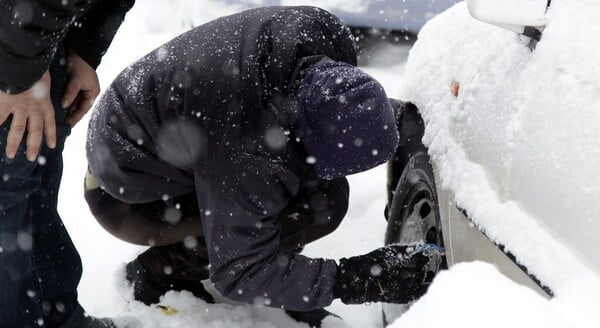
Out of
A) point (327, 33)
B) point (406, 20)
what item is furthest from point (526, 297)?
point (406, 20)

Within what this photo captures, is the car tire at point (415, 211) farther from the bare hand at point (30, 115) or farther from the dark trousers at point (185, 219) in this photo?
the bare hand at point (30, 115)

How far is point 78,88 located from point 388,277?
1.16m

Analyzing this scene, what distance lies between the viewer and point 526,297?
41.5 inches

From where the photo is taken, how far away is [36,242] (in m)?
2.20

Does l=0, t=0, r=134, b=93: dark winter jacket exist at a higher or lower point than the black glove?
higher

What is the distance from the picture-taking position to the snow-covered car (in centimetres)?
129

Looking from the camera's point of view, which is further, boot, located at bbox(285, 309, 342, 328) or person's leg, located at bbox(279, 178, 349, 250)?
boot, located at bbox(285, 309, 342, 328)

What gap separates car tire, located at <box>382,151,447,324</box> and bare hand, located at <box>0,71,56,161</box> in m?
1.17

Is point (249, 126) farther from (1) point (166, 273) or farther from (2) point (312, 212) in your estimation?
(1) point (166, 273)

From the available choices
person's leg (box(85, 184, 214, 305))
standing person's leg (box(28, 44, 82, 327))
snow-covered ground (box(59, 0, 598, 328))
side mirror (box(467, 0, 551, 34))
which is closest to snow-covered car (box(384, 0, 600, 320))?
side mirror (box(467, 0, 551, 34))

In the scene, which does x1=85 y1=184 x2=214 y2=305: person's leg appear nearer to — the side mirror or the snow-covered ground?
the snow-covered ground

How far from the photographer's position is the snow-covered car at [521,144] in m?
1.29

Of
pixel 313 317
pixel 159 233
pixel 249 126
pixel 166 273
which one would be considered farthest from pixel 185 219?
pixel 249 126

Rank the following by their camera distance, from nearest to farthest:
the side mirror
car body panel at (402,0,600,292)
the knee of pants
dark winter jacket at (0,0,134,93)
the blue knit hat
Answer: car body panel at (402,0,600,292)
the side mirror
dark winter jacket at (0,0,134,93)
the blue knit hat
the knee of pants
